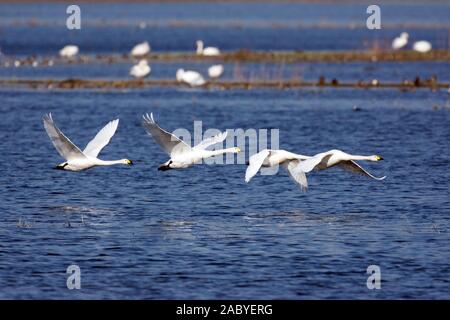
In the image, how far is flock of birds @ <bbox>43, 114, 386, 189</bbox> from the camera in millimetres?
22484

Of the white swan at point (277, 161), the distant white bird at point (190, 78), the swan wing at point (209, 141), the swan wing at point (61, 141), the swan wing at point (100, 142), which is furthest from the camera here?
the distant white bird at point (190, 78)

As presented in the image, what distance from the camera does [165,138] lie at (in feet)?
75.2

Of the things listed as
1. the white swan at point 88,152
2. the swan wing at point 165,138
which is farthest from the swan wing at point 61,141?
the swan wing at point 165,138

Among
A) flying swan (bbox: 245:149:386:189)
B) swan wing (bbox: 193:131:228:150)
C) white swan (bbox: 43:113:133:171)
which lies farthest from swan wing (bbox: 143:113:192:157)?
flying swan (bbox: 245:149:386:189)

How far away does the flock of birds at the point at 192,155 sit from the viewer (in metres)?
22.5

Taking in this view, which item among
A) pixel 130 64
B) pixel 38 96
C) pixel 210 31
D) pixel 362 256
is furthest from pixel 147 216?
pixel 210 31

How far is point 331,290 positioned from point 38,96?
30.6m

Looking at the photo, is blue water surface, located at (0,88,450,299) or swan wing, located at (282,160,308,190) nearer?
blue water surface, located at (0,88,450,299)

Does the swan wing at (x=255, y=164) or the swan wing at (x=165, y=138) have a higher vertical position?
the swan wing at (x=165, y=138)

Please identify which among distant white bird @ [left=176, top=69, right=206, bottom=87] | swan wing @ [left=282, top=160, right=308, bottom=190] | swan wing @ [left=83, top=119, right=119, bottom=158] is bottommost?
swan wing @ [left=282, top=160, right=308, bottom=190]

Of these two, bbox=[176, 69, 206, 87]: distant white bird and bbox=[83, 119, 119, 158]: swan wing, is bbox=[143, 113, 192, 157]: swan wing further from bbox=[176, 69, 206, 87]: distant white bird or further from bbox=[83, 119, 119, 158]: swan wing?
bbox=[176, 69, 206, 87]: distant white bird

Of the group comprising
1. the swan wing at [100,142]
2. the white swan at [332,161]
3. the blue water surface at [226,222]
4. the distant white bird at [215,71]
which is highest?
the distant white bird at [215,71]

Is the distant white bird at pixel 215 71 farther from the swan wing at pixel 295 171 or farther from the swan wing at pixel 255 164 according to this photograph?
the swan wing at pixel 255 164

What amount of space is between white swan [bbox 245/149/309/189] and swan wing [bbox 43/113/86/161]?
3.40 meters
